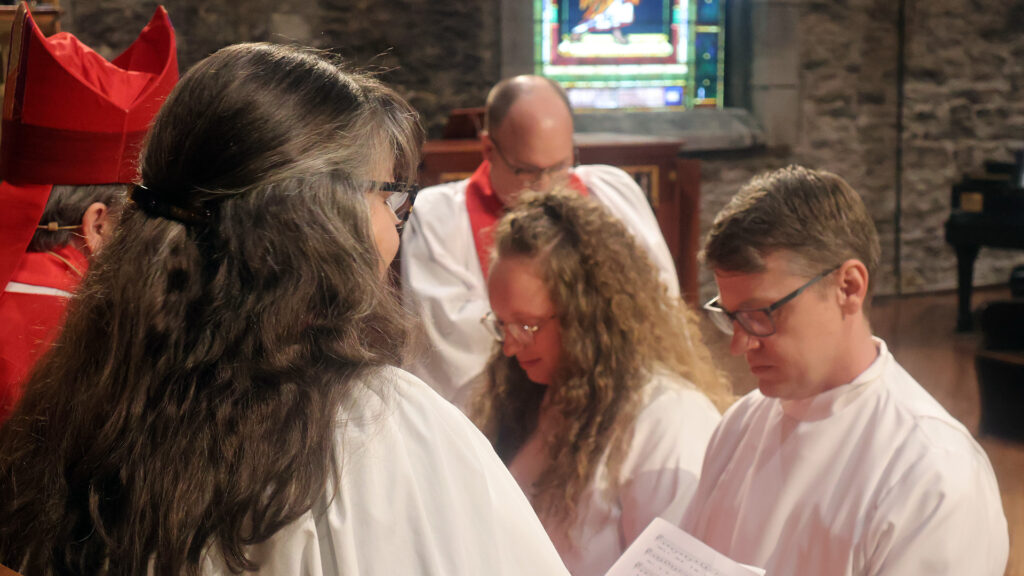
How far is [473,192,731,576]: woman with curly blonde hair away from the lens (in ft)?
6.85

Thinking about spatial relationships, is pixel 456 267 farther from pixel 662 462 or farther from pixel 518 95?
pixel 662 462

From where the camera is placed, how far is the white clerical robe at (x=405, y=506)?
0.99 m

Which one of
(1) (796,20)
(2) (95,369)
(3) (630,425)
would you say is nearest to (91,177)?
(2) (95,369)

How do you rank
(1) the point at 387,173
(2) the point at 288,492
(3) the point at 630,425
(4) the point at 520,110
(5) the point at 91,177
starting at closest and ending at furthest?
(2) the point at 288,492 < (1) the point at 387,173 < (5) the point at 91,177 < (3) the point at 630,425 < (4) the point at 520,110

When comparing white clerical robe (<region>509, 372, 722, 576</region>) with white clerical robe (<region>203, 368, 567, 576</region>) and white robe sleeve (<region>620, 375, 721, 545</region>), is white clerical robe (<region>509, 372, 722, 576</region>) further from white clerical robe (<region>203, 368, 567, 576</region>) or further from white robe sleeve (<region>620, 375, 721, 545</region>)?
white clerical robe (<region>203, 368, 567, 576</region>)

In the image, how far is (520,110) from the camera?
3527mm

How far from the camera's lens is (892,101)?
29.9 ft

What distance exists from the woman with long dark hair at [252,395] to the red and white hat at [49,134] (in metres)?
1.01

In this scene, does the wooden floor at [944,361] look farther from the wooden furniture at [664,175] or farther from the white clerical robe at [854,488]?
the white clerical robe at [854,488]

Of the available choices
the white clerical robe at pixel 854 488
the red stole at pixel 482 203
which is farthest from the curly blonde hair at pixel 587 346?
the red stole at pixel 482 203

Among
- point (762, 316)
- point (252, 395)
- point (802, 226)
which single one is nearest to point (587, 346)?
point (762, 316)

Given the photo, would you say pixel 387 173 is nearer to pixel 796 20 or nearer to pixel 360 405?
pixel 360 405

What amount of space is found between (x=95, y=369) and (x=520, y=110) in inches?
103

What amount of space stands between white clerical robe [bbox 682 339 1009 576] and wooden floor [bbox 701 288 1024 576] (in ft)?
7.12
